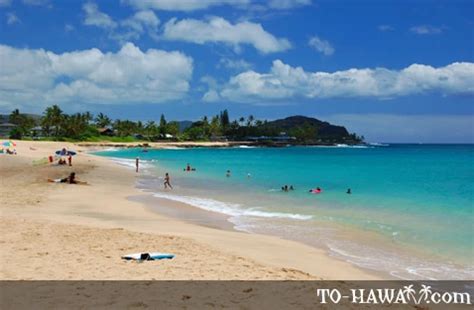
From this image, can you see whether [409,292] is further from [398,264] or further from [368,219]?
[368,219]

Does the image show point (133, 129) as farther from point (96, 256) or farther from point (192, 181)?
point (96, 256)

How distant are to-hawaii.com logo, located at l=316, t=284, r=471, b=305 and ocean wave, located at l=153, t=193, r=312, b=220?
976cm

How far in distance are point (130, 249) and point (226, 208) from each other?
10731 mm

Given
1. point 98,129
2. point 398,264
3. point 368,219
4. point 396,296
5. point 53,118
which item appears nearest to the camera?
point 396,296

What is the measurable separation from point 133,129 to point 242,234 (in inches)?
5895

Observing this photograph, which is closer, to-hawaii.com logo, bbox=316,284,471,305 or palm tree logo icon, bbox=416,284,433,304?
to-hawaii.com logo, bbox=316,284,471,305

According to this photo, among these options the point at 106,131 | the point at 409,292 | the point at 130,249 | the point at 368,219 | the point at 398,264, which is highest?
the point at 106,131

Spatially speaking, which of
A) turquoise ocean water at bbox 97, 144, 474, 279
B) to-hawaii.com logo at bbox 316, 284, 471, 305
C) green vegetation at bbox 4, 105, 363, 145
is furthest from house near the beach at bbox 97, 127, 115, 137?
to-hawaii.com logo at bbox 316, 284, 471, 305

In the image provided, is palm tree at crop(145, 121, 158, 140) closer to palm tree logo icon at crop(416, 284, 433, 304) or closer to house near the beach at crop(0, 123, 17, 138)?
house near the beach at crop(0, 123, 17, 138)

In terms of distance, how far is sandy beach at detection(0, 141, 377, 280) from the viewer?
28.4 ft

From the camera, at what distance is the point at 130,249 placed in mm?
10648

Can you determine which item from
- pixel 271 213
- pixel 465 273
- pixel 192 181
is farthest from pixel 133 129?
pixel 465 273

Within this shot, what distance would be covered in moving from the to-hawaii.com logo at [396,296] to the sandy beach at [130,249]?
1045mm

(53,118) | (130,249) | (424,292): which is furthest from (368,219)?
(53,118)
